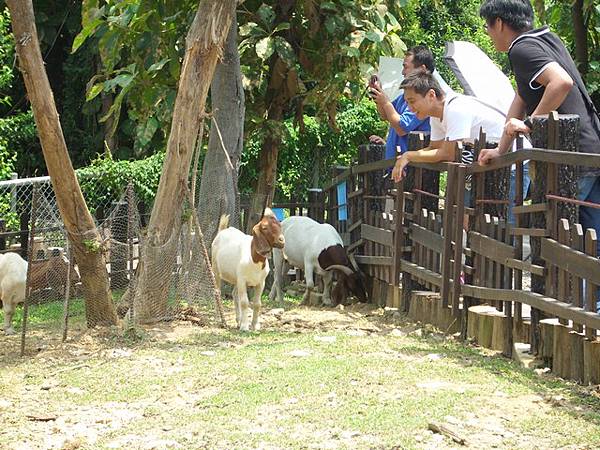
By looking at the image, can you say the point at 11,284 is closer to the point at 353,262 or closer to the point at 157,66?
the point at 157,66

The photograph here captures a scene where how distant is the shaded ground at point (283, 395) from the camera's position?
560 centimetres

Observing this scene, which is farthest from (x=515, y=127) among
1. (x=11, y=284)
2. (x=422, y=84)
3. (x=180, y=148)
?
(x=11, y=284)

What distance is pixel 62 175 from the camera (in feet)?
29.5

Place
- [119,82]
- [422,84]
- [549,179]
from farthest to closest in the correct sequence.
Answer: [119,82] → [422,84] → [549,179]

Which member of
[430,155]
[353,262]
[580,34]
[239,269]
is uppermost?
[580,34]

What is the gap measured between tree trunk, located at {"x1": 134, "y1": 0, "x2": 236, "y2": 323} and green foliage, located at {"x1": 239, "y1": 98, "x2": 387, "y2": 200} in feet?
30.0

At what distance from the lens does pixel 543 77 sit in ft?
22.4

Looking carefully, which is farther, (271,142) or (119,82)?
(271,142)

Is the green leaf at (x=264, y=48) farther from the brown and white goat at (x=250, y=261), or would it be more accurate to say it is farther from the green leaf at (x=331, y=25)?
the brown and white goat at (x=250, y=261)

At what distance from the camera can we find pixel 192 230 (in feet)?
35.7

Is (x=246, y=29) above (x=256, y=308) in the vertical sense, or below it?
above

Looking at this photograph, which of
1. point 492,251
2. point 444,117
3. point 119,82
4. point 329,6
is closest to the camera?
point 492,251

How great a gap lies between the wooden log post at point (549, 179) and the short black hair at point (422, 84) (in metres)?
1.89

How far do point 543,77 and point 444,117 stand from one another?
1.82 meters
